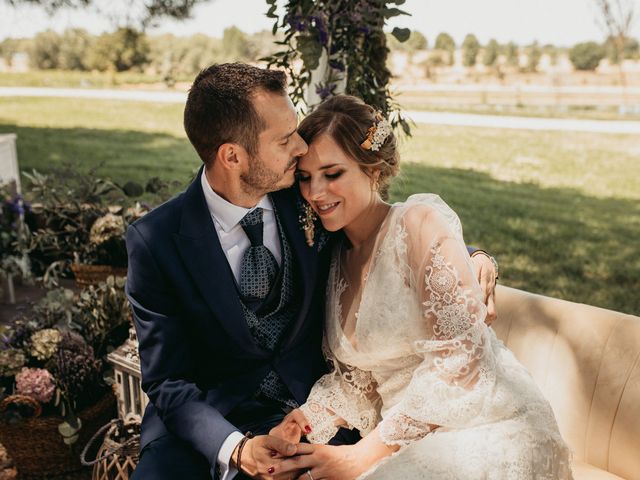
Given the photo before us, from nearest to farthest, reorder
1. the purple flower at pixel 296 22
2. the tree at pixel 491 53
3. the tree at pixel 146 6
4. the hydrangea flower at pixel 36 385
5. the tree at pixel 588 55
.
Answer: the purple flower at pixel 296 22 → the hydrangea flower at pixel 36 385 → the tree at pixel 146 6 → the tree at pixel 588 55 → the tree at pixel 491 53

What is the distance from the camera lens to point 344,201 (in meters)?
1.93

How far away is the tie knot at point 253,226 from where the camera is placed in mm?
1944

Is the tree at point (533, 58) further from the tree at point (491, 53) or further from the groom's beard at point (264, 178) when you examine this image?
the groom's beard at point (264, 178)

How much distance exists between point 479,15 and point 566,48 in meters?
7.75

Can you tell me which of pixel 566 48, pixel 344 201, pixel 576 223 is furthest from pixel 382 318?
pixel 566 48

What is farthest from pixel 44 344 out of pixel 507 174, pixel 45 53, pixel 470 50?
pixel 470 50

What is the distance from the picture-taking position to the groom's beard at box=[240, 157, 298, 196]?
6.16 ft

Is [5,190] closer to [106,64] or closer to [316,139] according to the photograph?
[316,139]

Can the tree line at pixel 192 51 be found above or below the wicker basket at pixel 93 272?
above

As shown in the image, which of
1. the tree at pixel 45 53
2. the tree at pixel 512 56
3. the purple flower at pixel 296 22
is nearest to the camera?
the purple flower at pixel 296 22

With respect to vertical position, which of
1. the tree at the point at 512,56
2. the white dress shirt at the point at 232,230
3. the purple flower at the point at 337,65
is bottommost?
the white dress shirt at the point at 232,230

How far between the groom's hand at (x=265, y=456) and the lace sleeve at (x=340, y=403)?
8.0 inches

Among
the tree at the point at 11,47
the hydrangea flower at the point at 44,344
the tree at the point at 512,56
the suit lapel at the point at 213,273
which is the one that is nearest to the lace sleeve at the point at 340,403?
the suit lapel at the point at 213,273

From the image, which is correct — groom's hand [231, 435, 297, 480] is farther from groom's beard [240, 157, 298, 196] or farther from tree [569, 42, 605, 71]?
tree [569, 42, 605, 71]
